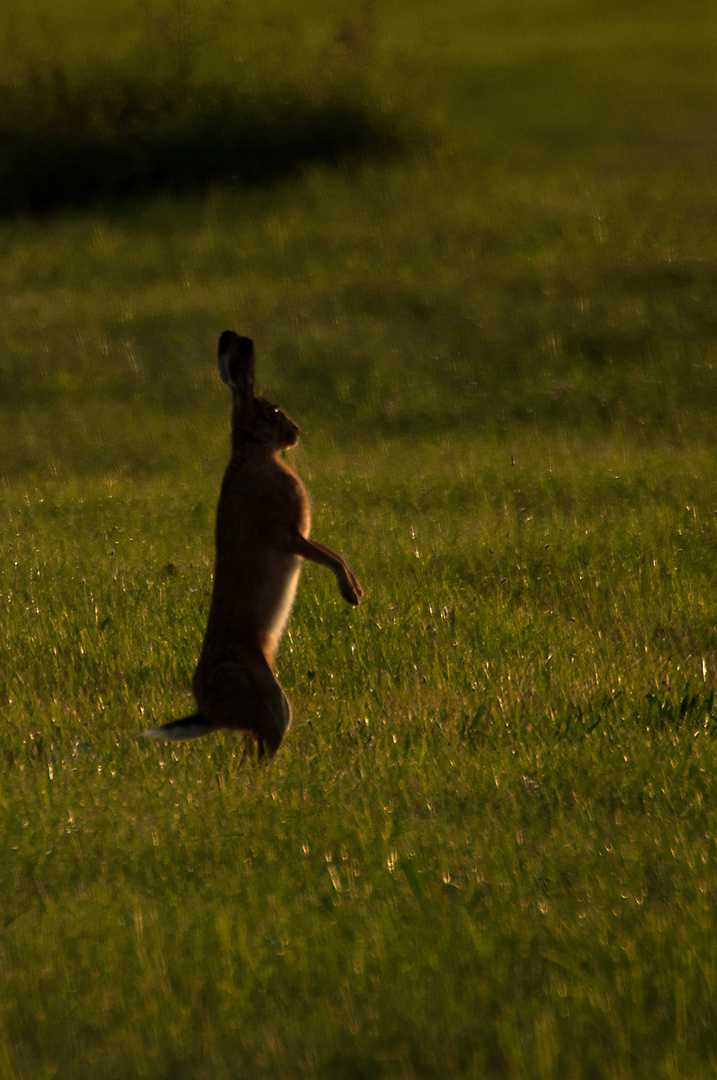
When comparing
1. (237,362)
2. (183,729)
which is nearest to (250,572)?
(183,729)

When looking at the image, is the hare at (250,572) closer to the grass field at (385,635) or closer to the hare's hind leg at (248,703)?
the hare's hind leg at (248,703)

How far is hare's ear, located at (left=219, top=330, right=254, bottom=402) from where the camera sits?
6270 mm

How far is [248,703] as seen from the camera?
5914mm

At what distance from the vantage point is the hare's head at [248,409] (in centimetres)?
632

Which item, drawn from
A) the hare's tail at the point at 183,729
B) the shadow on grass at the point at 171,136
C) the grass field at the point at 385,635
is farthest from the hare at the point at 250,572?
the shadow on grass at the point at 171,136

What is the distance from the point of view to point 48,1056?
3.94 metres

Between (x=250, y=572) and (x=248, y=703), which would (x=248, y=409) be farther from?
(x=248, y=703)

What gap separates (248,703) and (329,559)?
0.80 m

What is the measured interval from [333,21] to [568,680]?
28510mm

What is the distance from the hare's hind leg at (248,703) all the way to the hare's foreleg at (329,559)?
0.57m

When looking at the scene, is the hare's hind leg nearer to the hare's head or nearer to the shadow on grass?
the hare's head

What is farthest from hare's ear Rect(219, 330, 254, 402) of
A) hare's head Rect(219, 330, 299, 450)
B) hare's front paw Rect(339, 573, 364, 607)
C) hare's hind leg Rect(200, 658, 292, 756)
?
hare's hind leg Rect(200, 658, 292, 756)

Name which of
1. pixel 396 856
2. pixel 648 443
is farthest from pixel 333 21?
pixel 396 856

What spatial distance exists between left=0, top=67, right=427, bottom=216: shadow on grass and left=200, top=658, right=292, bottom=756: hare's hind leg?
20.3m
